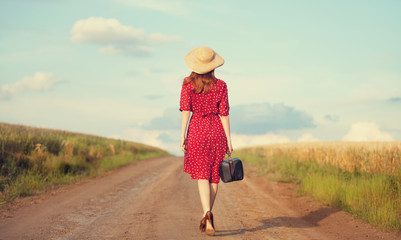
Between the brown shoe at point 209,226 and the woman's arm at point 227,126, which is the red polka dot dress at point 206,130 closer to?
the woman's arm at point 227,126

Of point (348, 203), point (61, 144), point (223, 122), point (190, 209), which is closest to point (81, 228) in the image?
point (190, 209)

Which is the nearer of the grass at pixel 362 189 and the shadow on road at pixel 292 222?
the shadow on road at pixel 292 222

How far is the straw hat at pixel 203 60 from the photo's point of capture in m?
5.77

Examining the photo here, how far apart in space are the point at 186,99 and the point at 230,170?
1.26 meters

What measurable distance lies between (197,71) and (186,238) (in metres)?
2.49

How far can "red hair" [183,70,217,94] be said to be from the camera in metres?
5.73

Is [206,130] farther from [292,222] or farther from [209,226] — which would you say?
[292,222]

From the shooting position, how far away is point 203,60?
19.0ft

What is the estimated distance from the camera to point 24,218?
23.9 feet

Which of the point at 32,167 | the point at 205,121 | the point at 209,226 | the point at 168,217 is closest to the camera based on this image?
the point at 209,226

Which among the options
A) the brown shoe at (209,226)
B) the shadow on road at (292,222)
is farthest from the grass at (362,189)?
the brown shoe at (209,226)

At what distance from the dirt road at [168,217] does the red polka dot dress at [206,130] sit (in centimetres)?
103

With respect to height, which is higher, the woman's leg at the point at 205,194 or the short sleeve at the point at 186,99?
the short sleeve at the point at 186,99

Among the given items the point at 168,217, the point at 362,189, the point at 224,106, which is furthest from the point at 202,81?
the point at 362,189
